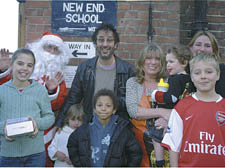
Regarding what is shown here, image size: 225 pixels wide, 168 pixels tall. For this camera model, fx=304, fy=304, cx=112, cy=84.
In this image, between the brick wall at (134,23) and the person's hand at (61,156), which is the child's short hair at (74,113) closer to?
the person's hand at (61,156)

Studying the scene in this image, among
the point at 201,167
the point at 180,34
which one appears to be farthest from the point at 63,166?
the point at 180,34

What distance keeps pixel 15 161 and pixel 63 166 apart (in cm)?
91

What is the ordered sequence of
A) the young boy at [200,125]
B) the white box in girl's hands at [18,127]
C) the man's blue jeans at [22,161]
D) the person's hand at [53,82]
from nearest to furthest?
the young boy at [200,125], the white box in girl's hands at [18,127], the man's blue jeans at [22,161], the person's hand at [53,82]

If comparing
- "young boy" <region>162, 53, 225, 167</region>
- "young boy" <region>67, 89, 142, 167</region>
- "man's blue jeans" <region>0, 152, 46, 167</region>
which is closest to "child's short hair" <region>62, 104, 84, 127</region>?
"young boy" <region>67, 89, 142, 167</region>

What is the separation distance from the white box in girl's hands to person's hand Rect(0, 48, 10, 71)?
4.19ft

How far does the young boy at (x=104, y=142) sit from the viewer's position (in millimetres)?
3172

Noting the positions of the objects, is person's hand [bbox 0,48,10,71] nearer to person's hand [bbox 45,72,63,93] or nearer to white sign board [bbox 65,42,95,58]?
person's hand [bbox 45,72,63,93]

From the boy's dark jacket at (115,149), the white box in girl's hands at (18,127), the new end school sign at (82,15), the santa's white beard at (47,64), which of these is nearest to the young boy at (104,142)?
the boy's dark jacket at (115,149)

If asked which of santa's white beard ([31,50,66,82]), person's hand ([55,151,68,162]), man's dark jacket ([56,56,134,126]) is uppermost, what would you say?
santa's white beard ([31,50,66,82])

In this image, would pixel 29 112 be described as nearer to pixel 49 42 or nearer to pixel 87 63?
pixel 87 63

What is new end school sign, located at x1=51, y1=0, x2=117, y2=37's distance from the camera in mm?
4645

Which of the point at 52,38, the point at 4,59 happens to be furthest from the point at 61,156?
the point at 52,38

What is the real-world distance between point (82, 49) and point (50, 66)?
64 centimetres

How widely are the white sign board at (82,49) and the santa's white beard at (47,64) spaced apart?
0.38m
